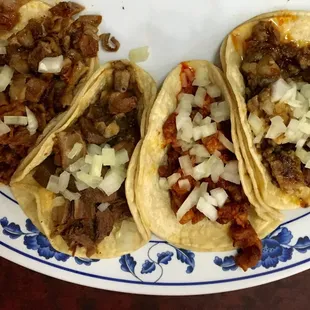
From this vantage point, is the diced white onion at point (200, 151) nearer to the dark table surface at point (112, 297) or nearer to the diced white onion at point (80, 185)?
the diced white onion at point (80, 185)

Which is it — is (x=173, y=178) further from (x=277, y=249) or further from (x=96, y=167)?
(x=277, y=249)

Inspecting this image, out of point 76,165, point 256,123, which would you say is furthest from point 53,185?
point 256,123

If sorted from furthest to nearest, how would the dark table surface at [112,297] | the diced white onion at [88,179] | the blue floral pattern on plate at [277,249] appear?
the dark table surface at [112,297], the blue floral pattern on plate at [277,249], the diced white onion at [88,179]

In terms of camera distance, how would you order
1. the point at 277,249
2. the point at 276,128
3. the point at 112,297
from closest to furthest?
1. the point at 276,128
2. the point at 277,249
3. the point at 112,297

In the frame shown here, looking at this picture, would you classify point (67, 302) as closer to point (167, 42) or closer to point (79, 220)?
point (79, 220)

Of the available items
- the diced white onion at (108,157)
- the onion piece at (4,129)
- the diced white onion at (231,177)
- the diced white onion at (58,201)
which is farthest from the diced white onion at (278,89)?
the onion piece at (4,129)

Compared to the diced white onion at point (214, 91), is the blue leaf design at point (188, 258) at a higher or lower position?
lower

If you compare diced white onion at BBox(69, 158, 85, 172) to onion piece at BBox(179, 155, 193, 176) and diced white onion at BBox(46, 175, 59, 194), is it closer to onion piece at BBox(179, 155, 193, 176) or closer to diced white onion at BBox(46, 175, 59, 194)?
diced white onion at BBox(46, 175, 59, 194)

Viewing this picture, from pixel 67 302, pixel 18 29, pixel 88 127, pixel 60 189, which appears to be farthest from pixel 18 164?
pixel 67 302
